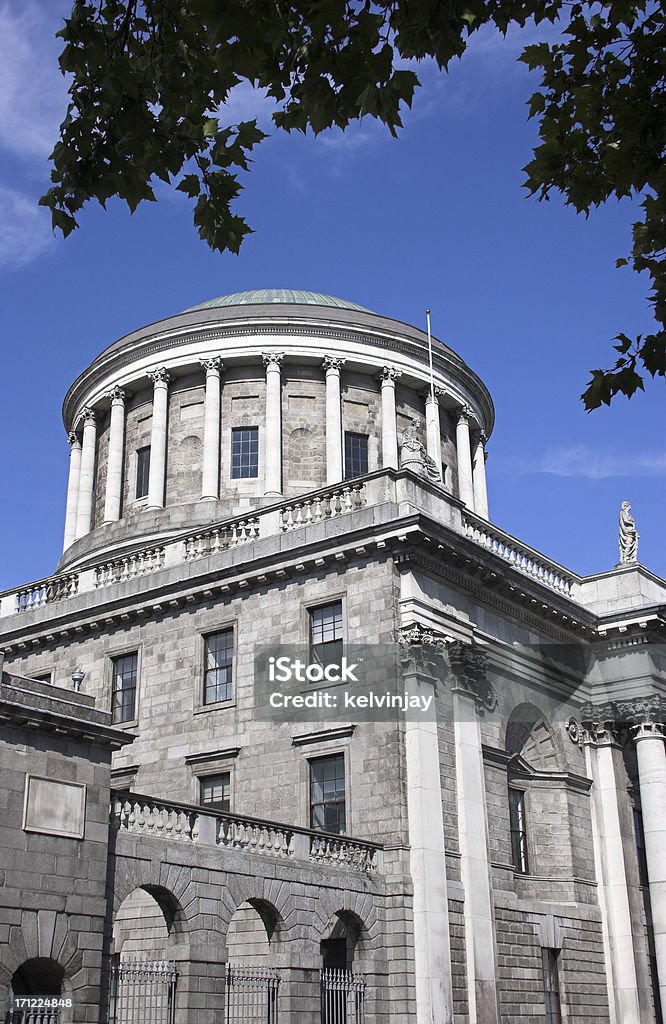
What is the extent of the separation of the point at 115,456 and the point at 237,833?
24.4 meters

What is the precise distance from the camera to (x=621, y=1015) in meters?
31.0

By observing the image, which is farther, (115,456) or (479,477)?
(479,477)

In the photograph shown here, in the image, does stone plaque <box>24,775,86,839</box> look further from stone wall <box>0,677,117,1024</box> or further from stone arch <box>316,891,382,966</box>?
stone arch <box>316,891,382,966</box>

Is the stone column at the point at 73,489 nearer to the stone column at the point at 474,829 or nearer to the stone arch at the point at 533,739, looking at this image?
the stone arch at the point at 533,739

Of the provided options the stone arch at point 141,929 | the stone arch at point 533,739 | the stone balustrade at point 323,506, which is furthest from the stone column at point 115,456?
the stone arch at point 141,929

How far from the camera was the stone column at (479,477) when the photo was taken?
1911 inches

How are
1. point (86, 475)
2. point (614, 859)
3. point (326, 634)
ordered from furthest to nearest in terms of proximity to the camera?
1. point (86, 475)
2. point (614, 859)
3. point (326, 634)

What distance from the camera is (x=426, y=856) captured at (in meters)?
25.1

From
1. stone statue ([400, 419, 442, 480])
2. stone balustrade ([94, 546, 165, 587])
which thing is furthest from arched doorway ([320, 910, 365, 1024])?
stone balustrade ([94, 546, 165, 587])

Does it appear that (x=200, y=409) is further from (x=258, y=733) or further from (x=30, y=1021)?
(x=30, y=1021)

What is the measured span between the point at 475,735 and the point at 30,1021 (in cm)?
1332

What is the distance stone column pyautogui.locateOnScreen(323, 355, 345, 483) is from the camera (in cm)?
4206

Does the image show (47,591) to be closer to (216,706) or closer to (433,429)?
(216,706)

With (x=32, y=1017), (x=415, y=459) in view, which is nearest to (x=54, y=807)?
(x=32, y=1017)
